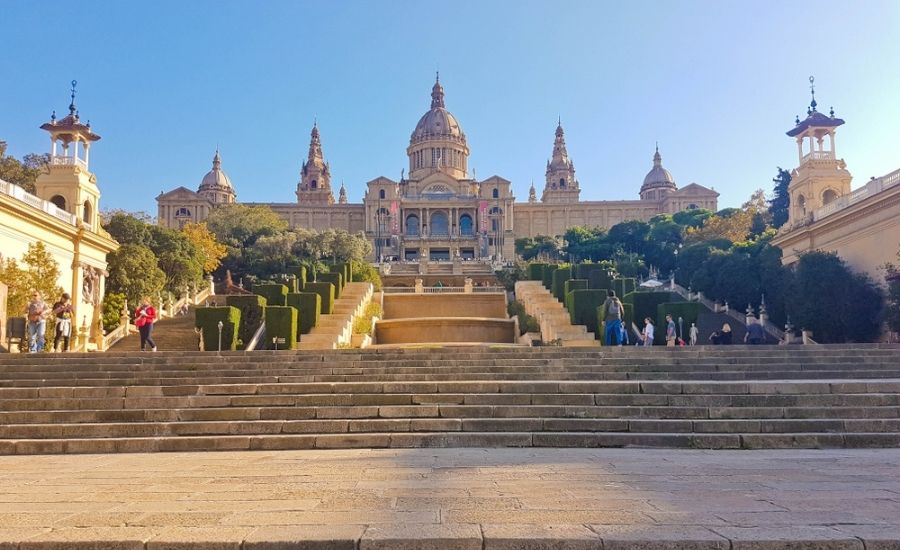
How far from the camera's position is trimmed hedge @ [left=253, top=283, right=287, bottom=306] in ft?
95.0

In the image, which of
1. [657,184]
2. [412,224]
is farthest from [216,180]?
[657,184]

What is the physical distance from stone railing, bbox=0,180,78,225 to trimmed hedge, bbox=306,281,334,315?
11.8 metres

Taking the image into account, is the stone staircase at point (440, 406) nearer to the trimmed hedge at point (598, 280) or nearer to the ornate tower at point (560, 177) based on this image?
the trimmed hedge at point (598, 280)

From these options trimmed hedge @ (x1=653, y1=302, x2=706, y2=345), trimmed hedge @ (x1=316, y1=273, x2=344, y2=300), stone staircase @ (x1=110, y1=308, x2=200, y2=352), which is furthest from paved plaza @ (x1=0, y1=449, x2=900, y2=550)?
trimmed hedge @ (x1=316, y1=273, x2=344, y2=300)

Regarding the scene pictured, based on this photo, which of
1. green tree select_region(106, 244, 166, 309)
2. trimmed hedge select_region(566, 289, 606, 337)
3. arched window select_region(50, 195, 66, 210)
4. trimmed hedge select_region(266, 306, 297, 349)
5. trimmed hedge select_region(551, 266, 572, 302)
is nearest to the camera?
trimmed hedge select_region(266, 306, 297, 349)

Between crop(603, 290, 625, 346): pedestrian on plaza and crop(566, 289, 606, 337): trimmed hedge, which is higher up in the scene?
crop(566, 289, 606, 337): trimmed hedge

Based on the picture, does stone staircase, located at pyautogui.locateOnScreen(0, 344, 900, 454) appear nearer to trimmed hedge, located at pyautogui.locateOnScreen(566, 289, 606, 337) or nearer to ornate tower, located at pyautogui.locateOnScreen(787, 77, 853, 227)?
trimmed hedge, located at pyautogui.locateOnScreen(566, 289, 606, 337)

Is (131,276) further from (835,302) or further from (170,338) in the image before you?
(835,302)

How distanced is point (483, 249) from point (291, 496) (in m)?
97.7

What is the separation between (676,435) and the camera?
9930 mm

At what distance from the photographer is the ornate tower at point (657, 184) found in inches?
4742

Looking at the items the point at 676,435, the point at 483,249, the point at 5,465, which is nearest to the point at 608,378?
the point at 676,435

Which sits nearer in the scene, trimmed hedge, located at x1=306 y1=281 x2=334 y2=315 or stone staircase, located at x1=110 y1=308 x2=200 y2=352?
stone staircase, located at x1=110 y1=308 x2=200 y2=352

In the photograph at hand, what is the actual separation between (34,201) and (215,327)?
1193 cm
